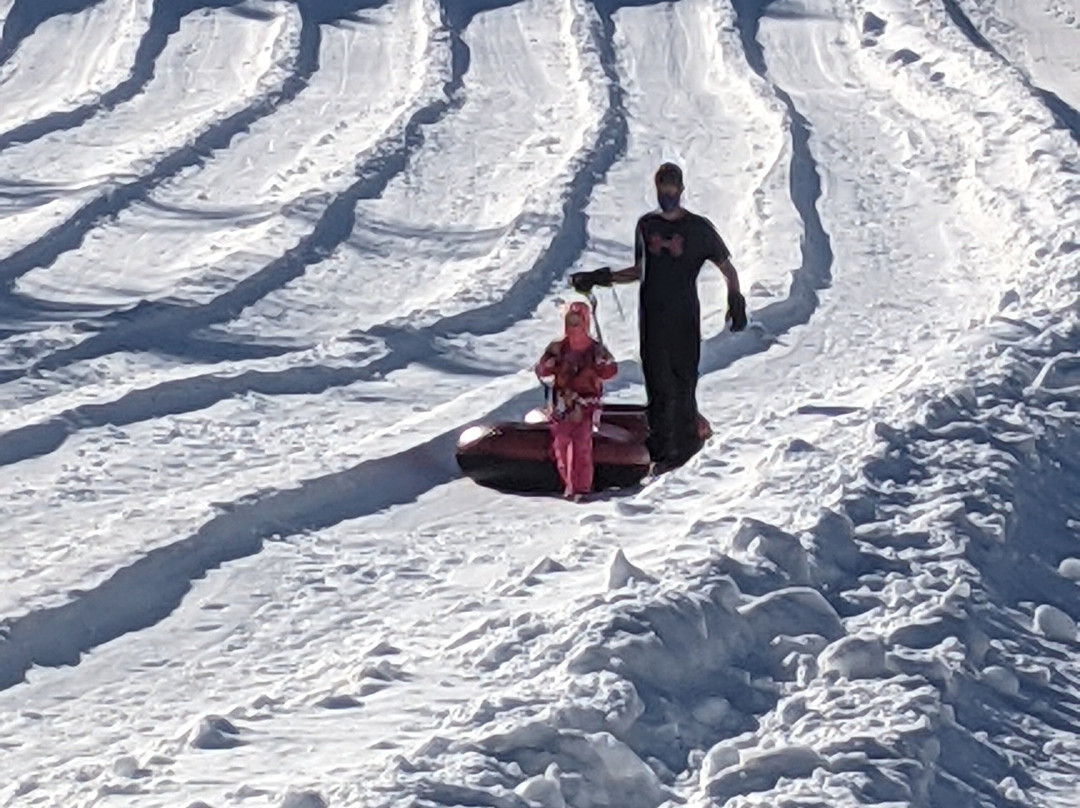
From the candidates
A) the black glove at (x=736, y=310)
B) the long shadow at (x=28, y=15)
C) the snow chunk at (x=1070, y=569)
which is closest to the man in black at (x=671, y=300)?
the black glove at (x=736, y=310)

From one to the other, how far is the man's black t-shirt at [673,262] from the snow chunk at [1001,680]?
2159mm

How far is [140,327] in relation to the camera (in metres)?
11.5

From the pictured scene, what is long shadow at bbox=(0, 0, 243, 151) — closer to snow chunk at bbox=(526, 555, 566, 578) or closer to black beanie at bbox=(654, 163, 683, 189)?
black beanie at bbox=(654, 163, 683, 189)

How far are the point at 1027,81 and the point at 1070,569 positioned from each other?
12492 millimetres

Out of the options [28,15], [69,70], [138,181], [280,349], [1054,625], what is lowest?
[280,349]

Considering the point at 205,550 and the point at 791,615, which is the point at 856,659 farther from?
the point at 205,550

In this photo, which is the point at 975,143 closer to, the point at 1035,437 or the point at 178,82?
the point at 178,82

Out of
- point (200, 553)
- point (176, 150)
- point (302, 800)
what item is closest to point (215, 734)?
point (302, 800)

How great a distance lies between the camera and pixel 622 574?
7.09 m

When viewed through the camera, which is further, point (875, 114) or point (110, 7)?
point (110, 7)

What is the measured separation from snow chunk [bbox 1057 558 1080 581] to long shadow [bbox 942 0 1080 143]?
9790mm

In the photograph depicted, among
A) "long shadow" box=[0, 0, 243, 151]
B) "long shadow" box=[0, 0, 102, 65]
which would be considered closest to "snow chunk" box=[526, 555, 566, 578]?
"long shadow" box=[0, 0, 243, 151]

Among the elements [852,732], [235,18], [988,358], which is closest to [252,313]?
[988,358]

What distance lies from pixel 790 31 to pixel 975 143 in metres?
5.15
